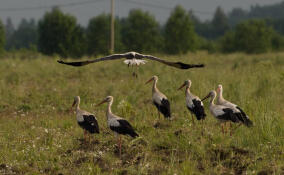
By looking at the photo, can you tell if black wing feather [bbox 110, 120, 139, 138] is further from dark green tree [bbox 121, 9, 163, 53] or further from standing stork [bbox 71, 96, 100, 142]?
dark green tree [bbox 121, 9, 163, 53]

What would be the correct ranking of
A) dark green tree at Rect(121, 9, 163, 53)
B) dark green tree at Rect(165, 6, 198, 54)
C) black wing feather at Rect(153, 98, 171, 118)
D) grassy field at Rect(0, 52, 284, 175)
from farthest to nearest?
1. dark green tree at Rect(121, 9, 163, 53)
2. dark green tree at Rect(165, 6, 198, 54)
3. black wing feather at Rect(153, 98, 171, 118)
4. grassy field at Rect(0, 52, 284, 175)

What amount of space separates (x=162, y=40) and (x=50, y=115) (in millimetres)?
61493

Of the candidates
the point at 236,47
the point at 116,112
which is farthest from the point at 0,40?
the point at 116,112

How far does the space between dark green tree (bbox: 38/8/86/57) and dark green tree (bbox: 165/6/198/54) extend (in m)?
15.2

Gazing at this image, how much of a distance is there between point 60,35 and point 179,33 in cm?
2102

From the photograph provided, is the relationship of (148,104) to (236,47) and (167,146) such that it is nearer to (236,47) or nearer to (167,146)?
(167,146)

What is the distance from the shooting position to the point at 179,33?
69125mm

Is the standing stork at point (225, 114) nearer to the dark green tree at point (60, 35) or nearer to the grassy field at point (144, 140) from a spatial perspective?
the grassy field at point (144, 140)

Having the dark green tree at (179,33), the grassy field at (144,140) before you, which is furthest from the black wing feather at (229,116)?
the dark green tree at (179,33)

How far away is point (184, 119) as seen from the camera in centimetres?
974

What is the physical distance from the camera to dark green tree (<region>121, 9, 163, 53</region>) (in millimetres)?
A: 69250

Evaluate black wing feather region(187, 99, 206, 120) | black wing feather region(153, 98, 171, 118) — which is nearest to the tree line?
black wing feather region(153, 98, 171, 118)

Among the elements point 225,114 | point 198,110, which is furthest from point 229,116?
point 198,110

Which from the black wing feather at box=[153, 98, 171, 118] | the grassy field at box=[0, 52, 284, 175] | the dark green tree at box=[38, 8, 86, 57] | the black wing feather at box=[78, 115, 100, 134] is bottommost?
the grassy field at box=[0, 52, 284, 175]
